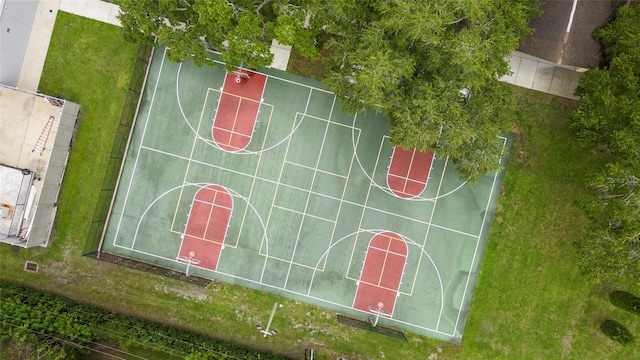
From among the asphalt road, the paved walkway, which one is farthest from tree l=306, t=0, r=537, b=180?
the paved walkway

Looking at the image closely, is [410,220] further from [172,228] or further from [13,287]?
[13,287]

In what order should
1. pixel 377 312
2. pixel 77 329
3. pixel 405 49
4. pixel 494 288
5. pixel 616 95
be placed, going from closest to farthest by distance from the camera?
pixel 405 49, pixel 616 95, pixel 77 329, pixel 377 312, pixel 494 288

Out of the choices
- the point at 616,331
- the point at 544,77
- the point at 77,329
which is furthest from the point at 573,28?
→ the point at 77,329

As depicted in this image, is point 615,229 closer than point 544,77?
Yes

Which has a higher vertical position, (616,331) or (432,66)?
(432,66)

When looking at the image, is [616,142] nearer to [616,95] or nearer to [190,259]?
[616,95]

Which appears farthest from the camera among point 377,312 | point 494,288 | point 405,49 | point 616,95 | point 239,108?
point 494,288
